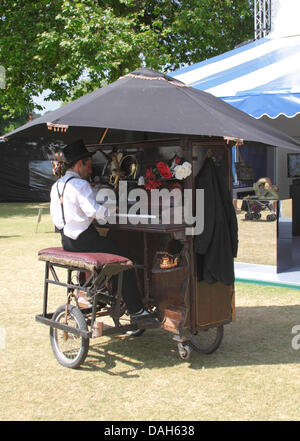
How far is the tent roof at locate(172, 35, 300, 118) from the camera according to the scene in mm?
6785

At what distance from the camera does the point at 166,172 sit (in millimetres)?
4750

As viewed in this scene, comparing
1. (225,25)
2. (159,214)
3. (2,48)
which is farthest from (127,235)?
(225,25)

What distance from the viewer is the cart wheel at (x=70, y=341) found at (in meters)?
4.39

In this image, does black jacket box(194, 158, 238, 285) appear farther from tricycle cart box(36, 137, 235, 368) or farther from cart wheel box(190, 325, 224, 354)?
cart wheel box(190, 325, 224, 354)

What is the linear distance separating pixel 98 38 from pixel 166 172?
38.8 ft

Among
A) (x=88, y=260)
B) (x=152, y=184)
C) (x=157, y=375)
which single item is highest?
(x=152, y=184)

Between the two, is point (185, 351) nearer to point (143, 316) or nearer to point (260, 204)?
point (143, 316)

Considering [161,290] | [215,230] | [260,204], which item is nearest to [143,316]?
[161,290]

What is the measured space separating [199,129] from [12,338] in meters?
2.70

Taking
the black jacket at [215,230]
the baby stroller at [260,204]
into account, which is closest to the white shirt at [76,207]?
the black jacket at [215,230]

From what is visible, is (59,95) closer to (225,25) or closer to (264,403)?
(225,25)

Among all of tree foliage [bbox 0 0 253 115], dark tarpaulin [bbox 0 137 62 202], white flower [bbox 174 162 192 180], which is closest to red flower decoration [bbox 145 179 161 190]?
white flower [bbox 174 162 192 180]

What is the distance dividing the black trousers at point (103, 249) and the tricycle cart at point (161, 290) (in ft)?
0.28

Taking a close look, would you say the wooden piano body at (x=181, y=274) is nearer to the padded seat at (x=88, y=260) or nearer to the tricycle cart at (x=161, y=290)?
the tricycle cart at (x=161, y=290)
